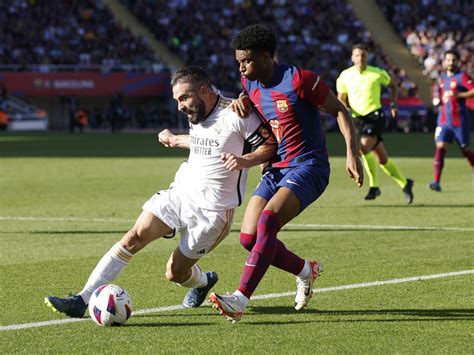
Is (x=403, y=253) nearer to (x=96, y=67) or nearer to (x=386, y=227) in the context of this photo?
(x=386, y=227)

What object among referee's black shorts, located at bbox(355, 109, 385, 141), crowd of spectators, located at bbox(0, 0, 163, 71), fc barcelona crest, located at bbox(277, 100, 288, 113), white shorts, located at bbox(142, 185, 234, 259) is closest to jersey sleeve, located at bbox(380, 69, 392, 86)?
referee's black shorts, located at bbox(355, 109, 385, 141)

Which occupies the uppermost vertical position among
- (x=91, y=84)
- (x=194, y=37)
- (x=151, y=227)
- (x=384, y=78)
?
(x=151, y=227)

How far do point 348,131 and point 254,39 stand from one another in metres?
0.92

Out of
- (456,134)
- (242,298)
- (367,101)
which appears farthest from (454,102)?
(242,298)

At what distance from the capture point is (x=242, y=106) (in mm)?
7688

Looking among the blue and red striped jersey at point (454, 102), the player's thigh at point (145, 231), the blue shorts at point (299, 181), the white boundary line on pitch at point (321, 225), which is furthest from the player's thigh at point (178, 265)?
the blue and red striped jersey at point (454, 102)

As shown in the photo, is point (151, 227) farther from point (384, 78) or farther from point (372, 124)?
point (384, 78)

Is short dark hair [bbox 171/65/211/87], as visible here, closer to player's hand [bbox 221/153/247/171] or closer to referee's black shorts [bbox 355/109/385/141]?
player's hand [bbox 221/153/247/171]

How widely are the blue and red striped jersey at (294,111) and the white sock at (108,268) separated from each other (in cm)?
124

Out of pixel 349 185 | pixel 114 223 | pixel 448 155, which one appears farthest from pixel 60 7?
pixel 114 223

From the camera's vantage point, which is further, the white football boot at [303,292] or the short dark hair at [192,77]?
the white football boot at [303,292]

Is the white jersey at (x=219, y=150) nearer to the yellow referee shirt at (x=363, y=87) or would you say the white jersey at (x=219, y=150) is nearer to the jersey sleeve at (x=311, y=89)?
the jersey sleeve at (x=311, y=89)

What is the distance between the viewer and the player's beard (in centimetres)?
767

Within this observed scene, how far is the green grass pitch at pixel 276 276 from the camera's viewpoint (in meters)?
6.89
